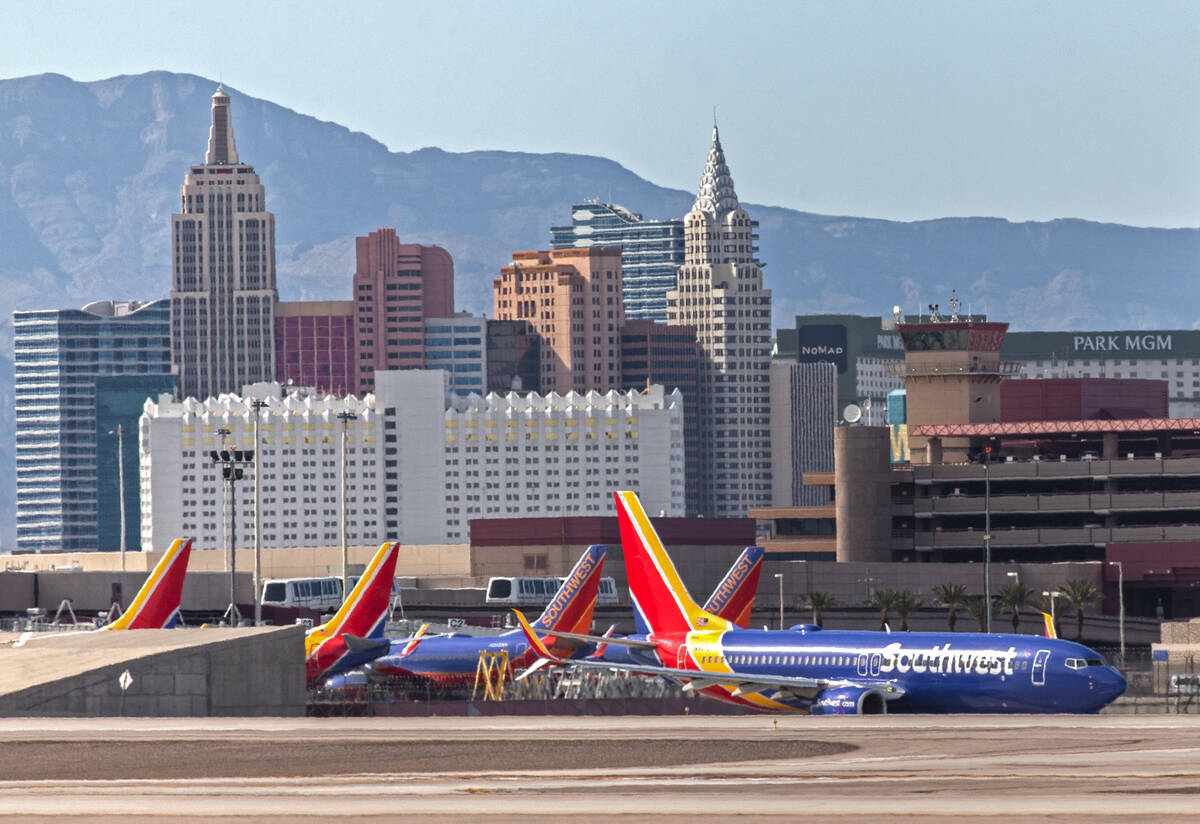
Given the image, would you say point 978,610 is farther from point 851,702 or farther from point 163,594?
point 851,702

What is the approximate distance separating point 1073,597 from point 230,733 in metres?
132

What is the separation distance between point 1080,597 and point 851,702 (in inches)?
4464

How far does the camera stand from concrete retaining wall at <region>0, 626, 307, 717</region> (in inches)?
3054

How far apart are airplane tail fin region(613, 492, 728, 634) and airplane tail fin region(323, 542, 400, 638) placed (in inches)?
431

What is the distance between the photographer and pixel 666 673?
8488 centimetres

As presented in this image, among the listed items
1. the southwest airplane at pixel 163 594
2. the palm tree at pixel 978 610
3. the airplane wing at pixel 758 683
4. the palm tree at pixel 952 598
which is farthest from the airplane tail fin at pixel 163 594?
the palm tree at pixel 952 598

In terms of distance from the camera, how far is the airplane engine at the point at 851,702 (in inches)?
3260

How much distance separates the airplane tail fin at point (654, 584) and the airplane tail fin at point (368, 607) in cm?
1094

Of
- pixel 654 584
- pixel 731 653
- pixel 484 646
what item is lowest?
pixel 484 646

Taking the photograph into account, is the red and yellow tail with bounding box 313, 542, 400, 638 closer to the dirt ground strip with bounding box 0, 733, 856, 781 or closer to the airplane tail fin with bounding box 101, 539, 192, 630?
the airplane tail fin with bounding box 101, 539, 192, 630

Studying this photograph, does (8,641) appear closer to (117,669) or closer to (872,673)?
(117,669)

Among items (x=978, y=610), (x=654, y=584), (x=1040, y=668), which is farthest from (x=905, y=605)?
(x=1040, y=668)

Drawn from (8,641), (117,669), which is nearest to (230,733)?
(117,669)

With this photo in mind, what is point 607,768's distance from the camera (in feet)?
196
